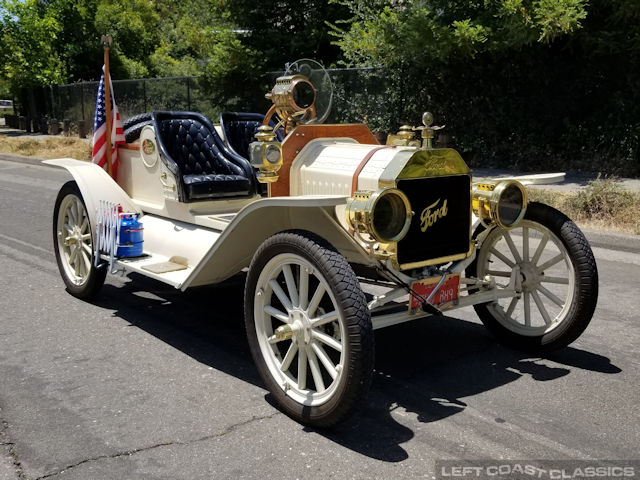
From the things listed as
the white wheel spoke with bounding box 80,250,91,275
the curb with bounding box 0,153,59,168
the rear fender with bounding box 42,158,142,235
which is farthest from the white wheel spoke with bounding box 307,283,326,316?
the curb with bounding box 0,153,59,168

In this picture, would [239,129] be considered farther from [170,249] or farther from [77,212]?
[170,249]

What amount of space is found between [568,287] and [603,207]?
4856 millimetres

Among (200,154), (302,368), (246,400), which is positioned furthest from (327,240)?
(200,154)

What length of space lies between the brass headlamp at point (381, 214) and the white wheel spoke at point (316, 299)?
348 mm

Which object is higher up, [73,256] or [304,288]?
[304,288]

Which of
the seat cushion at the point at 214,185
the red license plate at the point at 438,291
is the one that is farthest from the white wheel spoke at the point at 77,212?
the red license plate at the point at 438,291

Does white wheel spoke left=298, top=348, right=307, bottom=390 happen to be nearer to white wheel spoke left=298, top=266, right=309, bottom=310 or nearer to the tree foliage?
white wheel spoke left=298, top=266, right=309, bottom=310

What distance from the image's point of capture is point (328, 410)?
10.7 feet

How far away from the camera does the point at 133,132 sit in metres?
5.78

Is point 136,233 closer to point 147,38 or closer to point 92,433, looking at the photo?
point 92,433

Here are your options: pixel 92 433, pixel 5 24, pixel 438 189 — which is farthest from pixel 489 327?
pixel 5 24

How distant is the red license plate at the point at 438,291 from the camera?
12.2 ft

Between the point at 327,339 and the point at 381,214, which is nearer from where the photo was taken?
the point at 327,339

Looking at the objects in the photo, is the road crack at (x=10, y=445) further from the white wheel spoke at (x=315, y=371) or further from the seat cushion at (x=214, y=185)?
the seat cushion at (x=214, y=185)
